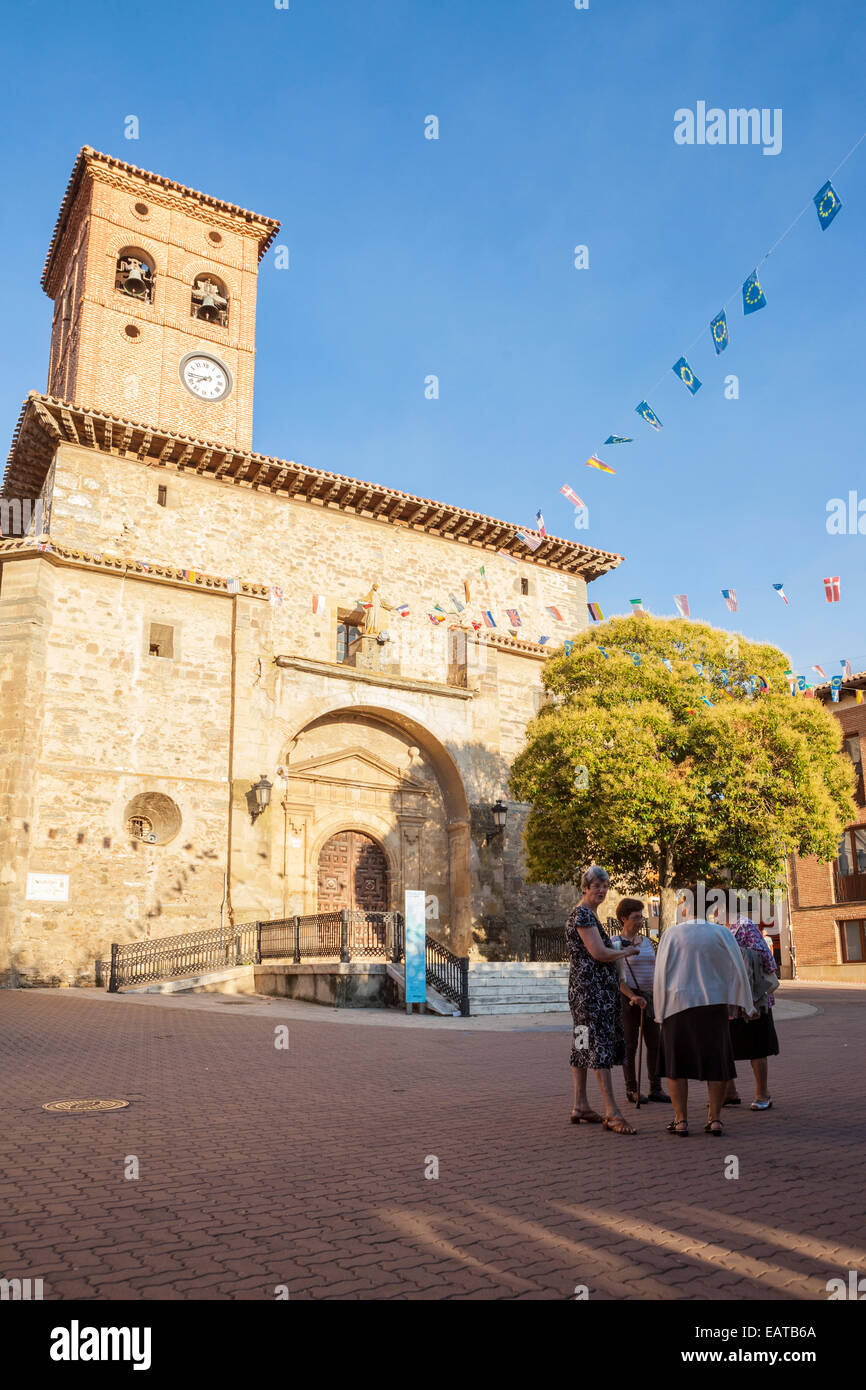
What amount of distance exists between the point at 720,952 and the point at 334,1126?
288cm

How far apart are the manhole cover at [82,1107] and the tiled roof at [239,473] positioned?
18209 mm

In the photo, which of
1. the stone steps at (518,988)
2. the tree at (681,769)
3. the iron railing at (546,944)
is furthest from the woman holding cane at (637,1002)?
the iron railing at (546,944)

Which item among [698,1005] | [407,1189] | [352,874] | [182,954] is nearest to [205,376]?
[352,874]

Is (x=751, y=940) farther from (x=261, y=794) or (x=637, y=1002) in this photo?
(x=261, y=794)

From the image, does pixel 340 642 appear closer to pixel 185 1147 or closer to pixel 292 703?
pixel 292 703

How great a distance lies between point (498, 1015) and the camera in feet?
57.7

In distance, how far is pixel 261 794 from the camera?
2194 cm

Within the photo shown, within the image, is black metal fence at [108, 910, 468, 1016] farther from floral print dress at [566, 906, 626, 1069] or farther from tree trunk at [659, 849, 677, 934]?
floral print dress at [566, 906, 626, 1069]

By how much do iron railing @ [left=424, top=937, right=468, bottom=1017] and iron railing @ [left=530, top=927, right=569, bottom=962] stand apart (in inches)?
356

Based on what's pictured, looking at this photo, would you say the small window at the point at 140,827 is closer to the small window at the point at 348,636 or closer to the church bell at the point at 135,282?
the small window at the point at 348,636

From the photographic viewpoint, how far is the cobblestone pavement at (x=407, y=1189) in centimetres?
375

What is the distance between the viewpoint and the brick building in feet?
108

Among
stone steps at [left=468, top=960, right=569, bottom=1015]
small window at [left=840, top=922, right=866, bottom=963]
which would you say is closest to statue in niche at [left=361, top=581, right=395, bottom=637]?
stone steps at [left=468, top=960, right=569, bottom=1015]
